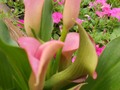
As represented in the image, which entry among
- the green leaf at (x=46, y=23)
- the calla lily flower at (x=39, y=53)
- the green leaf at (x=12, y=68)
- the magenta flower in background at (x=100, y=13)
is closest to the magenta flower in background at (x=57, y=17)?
the magenta flower in background at (x=100, y=13)

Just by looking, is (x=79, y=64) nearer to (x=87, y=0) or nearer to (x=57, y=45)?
(x=57, y=45)

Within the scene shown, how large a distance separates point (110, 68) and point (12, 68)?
0.25 meters

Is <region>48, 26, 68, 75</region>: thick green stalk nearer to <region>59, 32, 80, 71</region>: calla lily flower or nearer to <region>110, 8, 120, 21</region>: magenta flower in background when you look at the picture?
<region>59, 32, 80, 71</region>: calla lily flower

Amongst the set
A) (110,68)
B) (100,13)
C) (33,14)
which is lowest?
(100,13)

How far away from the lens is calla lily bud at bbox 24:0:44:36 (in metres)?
0.90

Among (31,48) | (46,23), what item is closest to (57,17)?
(46,23)

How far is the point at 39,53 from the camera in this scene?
0.78m

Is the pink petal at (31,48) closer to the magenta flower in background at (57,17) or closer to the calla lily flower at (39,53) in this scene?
the calla lily flower at (39,53)

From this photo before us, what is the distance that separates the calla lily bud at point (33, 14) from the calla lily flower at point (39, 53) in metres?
0.12

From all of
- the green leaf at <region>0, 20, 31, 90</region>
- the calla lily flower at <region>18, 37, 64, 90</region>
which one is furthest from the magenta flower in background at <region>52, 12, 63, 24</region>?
the calla lily flower at <region>18, 37, 64, 90</region>

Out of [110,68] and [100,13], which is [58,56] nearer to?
[110,68]

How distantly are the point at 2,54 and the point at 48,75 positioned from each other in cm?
14

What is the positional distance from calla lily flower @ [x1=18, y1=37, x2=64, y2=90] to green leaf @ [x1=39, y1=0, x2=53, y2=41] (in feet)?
0.67

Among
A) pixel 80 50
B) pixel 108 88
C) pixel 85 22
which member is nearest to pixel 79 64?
pixel 80 50
